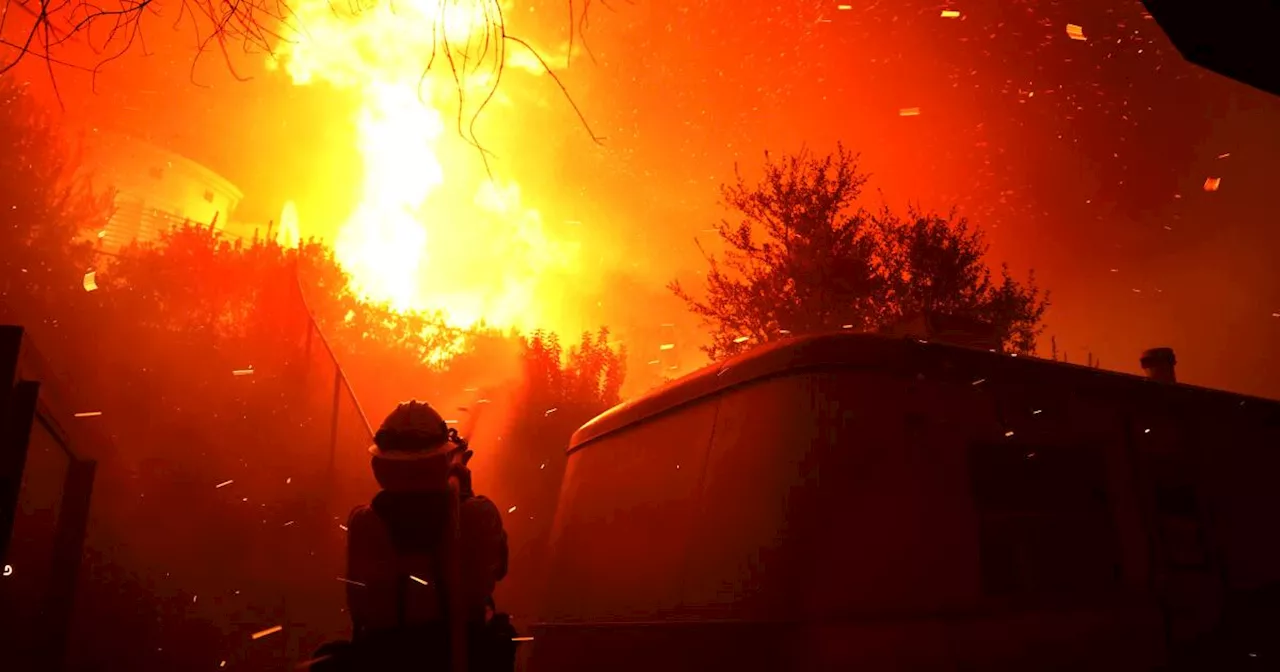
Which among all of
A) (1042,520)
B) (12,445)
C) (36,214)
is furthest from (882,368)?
(36,214)

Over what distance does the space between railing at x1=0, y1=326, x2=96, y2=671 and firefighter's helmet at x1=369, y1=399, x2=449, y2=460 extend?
1.28 metres

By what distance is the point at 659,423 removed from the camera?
410 centimetres

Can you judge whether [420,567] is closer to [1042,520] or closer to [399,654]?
[399,654]

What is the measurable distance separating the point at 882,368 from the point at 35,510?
438 cm

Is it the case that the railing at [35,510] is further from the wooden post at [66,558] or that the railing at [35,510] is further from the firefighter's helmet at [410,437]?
the firefighter's helmet at [410,437]

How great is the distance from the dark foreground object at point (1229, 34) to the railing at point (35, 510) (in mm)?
3871

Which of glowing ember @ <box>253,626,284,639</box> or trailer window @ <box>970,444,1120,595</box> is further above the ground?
trailer window @ <box>970,444,1120,595</box>

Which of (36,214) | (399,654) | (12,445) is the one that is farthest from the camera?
(36,214)

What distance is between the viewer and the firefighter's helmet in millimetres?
3014

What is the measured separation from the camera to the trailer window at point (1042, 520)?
3178 millimetres

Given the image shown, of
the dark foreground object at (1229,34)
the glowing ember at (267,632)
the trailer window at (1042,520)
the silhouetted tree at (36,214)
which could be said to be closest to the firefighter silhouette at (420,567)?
the trailer window at (1042,520)

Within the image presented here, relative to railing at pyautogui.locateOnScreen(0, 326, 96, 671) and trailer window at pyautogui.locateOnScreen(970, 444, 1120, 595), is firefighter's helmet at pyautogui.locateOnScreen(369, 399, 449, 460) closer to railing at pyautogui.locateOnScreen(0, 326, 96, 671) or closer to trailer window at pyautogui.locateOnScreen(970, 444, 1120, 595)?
railing at pyautogui.locateOnScreen(0, 326, 96, 671)

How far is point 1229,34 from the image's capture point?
1717 millimetres

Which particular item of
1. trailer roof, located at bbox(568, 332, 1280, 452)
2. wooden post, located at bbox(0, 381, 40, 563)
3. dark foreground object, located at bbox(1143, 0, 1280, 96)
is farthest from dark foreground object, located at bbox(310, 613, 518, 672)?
dark foreground object, located at bbox(1143, 0, 1280, 96)
